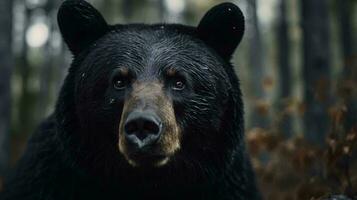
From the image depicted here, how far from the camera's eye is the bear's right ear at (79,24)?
14.0 feet

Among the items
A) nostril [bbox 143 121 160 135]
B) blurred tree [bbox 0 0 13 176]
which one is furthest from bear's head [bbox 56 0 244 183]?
blurred tree [bbox 0 0 13 176]

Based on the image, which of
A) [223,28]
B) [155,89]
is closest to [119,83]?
[155,89]

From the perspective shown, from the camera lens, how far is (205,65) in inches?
163

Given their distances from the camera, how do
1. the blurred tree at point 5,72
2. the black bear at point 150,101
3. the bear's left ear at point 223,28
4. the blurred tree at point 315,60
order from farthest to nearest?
the blurred tree at point 315,60, the blurred tree at point 5,72, the bear's left ear at point 223,28, the black bear at point 150,101

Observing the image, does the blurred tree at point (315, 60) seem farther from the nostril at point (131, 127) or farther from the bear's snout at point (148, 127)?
the nostril at point (131, 127)

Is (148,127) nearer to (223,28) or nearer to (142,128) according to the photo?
(142,128)

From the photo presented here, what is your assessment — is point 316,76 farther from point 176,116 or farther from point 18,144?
point 18,144

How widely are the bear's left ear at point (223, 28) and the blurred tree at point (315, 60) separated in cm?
313

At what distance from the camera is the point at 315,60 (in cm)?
752

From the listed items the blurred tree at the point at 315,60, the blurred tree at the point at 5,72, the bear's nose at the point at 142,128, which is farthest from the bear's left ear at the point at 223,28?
the blurred tree at the point at 5,72

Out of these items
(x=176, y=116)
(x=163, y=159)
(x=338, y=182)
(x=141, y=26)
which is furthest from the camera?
(x=338, y=182)

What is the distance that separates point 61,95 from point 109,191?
858mm

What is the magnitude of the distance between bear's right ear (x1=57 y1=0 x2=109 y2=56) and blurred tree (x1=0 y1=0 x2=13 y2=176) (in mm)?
3099


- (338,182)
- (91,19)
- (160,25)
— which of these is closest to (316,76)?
(338,182)
